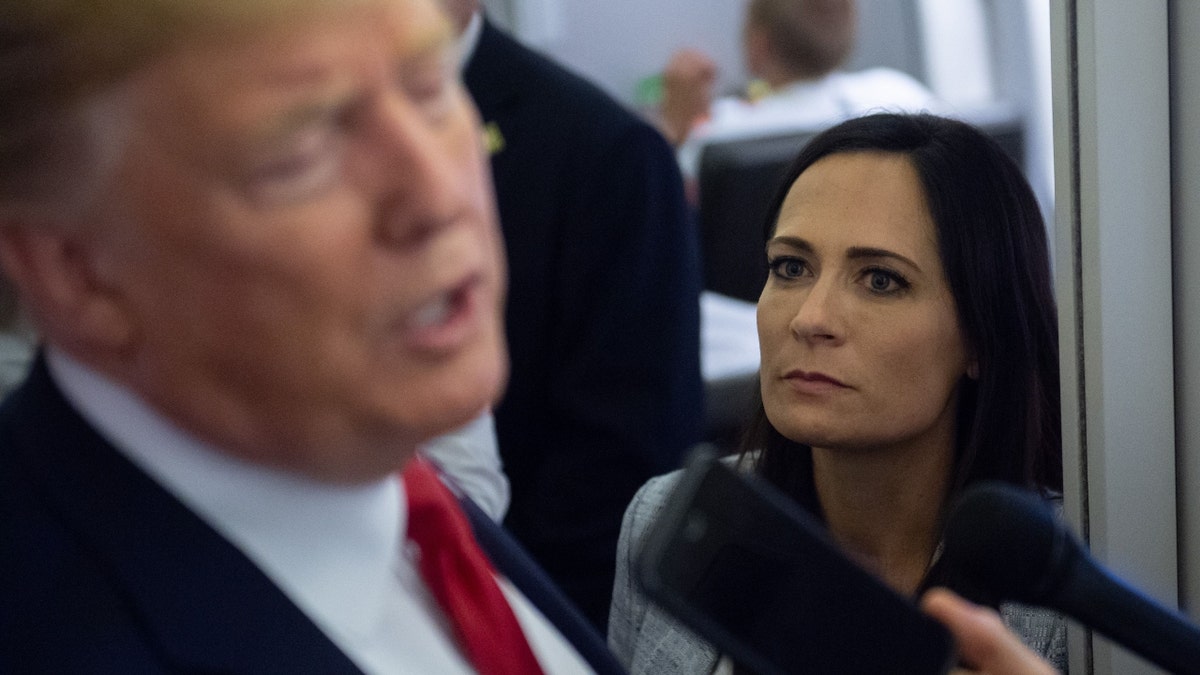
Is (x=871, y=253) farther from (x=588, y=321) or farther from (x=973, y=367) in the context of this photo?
(x=588, y=321)

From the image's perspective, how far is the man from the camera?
49cm

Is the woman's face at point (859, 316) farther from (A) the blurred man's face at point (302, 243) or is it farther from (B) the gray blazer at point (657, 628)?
(A) the blurred man's face at point (302, 243)

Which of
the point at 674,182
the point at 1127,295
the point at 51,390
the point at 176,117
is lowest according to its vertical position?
the point at 674,182

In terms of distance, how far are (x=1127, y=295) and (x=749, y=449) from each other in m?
0.68

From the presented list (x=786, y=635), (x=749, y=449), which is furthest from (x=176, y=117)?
(x=749, y=449)

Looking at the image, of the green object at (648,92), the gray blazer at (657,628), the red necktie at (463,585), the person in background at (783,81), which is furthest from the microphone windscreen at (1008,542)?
the green object at (648,92)

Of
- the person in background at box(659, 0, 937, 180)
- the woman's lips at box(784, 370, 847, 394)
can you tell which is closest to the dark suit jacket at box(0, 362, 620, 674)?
the woman's lips at box(784, 370, 847, 394)

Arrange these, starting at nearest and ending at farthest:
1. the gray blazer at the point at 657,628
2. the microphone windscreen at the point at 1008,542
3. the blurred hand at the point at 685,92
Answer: the microphone windscreen at the point at 1008,542
the gray blazer at the point at 657,628
the blurred hand at the point at 685,92

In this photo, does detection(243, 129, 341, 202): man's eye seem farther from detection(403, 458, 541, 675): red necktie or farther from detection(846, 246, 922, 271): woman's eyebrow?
detection(846, 246, 922, 271): woman's eyebrow

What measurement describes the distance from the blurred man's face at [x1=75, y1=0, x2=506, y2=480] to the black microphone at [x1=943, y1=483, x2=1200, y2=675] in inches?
9.8

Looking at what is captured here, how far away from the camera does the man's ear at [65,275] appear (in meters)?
0.51

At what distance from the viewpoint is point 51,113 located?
498mm

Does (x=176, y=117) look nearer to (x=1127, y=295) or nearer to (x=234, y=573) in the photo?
(x=234, y=573)

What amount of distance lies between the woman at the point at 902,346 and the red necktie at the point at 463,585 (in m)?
0.66
